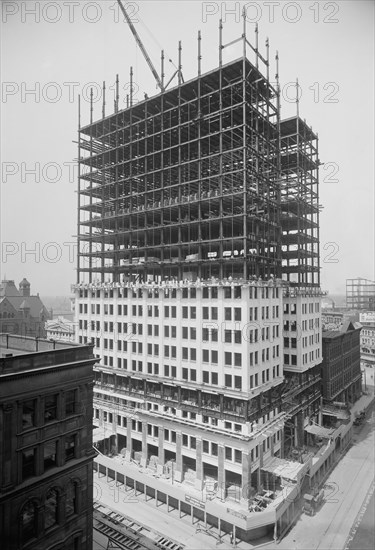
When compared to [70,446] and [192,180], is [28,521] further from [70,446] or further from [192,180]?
[192,180]

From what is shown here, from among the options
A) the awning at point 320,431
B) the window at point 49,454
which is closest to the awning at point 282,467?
the awning at point 320,431

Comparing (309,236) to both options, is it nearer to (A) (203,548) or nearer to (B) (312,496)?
(B) (312,496)

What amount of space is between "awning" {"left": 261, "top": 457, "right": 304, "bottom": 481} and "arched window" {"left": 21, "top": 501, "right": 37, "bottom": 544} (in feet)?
89.5

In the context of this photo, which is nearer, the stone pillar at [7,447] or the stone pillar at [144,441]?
the stone pillar at [7,447]

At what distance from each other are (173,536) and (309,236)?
45.3m

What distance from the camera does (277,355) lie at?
47.4 m

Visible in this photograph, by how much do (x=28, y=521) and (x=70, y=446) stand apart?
4317 mm

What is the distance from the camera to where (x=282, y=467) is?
4069cm

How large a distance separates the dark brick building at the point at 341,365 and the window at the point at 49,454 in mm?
49885

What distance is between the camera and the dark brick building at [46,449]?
19.5 meters

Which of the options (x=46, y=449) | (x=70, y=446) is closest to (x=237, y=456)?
(x=70, y=446)

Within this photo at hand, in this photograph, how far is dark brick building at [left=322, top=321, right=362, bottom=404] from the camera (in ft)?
200

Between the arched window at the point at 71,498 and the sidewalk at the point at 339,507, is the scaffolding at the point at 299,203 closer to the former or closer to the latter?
the sidewalk at the point at 339,507

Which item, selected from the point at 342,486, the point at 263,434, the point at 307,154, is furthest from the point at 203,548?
the point at 307,154
